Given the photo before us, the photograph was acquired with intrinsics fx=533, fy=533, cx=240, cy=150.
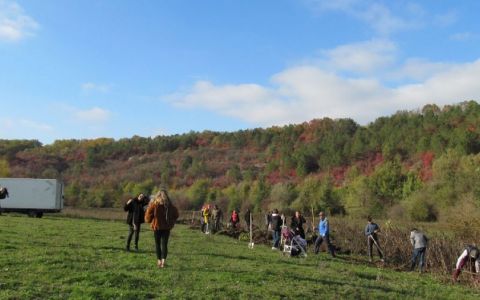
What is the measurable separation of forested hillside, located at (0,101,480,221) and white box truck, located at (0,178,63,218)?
96.7 feet

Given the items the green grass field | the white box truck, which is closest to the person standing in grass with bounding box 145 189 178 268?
the green grass field

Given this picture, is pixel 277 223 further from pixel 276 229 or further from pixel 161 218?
pixel 161 218

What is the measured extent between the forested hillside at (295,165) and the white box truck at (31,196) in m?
29.5

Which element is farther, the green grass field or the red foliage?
the red foliage

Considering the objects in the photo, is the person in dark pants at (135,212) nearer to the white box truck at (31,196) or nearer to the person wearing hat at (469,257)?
the person wearing hat at (469,257)

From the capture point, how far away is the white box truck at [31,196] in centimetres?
3975

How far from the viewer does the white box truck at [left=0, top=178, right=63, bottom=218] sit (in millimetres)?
39750

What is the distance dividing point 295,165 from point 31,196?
9478 cm

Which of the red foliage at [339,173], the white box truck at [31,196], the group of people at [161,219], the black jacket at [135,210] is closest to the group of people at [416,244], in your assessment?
the black jacket at [135,210]

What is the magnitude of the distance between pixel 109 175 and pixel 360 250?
130 metres

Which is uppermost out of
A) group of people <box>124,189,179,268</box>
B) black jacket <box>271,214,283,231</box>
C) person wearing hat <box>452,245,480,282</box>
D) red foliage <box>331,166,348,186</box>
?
red foliage <box>331,166,348,186</box>

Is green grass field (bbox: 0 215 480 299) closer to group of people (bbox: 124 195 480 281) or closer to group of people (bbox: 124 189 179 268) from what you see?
group of people (bbox: 124 189 179 268)

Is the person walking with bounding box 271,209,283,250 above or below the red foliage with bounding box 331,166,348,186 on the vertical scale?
below

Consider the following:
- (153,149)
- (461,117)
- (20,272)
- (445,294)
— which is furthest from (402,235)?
(153,149)
